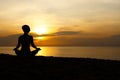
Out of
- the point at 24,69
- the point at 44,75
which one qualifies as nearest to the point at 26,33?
the point at 24,69

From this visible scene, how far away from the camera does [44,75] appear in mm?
9969

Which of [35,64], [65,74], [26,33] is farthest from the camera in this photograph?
[26,33]

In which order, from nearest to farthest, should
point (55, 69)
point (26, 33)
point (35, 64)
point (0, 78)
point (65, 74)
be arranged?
point (0, 78)
point (65, 74)
point (55, 69)
point (35, 64)
point (26, 33)

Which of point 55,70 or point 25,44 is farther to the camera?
point 25,44

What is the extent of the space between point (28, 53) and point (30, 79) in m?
5.84

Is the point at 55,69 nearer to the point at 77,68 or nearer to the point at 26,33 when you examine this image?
the point at 77,68

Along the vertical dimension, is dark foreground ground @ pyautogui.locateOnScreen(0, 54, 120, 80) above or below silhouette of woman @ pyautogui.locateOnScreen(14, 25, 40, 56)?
below

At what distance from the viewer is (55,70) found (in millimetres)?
10766

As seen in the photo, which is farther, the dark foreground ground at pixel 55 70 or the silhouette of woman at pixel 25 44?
the silhouette of woman at pixel 25 44

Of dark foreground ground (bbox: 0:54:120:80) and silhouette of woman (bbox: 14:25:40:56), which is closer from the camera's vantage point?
dark foreground ground (bbox: 0:54:120:80)

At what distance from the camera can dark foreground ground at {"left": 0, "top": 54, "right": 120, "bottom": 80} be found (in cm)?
973

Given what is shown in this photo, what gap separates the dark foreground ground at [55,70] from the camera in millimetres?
9727

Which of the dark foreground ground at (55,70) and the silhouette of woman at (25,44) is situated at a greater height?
the silhouette of woman at (25,44)

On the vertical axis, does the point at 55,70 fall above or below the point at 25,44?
below
